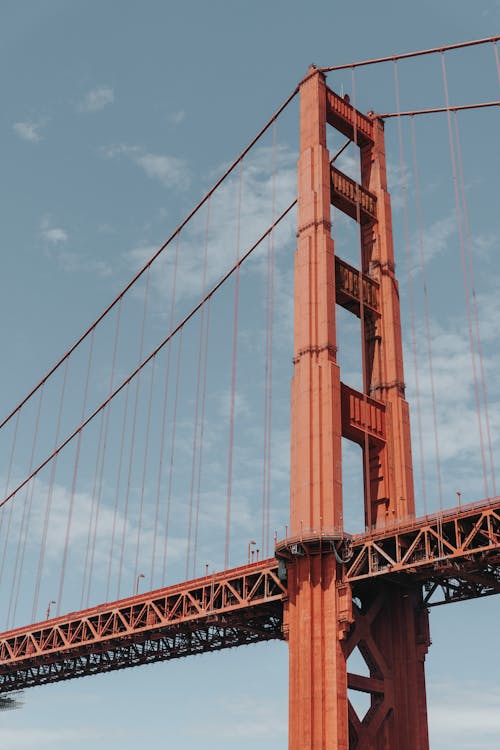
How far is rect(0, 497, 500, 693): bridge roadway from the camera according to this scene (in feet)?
147

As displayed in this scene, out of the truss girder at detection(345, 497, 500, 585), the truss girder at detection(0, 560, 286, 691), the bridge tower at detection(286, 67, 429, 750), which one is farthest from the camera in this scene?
the truss girder at detection(0, 560, 286, 691)

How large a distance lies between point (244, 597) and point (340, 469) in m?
8.96

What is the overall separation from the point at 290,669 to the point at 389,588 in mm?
6667

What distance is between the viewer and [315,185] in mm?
57562

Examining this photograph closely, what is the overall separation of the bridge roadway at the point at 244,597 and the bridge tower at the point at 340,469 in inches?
43.1

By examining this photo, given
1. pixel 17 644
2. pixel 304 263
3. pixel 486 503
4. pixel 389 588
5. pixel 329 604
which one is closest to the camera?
pixel 486 503

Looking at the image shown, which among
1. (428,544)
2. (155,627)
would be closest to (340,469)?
(428,544)

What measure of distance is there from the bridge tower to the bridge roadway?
1.09 metres

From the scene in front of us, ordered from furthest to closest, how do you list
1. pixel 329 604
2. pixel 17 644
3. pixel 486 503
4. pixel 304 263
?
pixel 17 644, pixel 304 263, pixel 329 604, pixel 486 503

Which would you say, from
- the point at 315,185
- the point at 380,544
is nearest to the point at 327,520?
the point at 380,544

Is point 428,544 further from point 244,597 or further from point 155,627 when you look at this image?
point 155,627

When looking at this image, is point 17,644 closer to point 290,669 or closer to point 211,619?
point 211,619

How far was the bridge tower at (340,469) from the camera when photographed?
46.5m

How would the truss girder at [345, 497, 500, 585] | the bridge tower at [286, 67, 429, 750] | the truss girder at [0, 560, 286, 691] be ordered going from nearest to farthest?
the truss girder at [345, 497, 500, 585] < the bridge tower at [286, 67, 429, 750] < the truss girder at [0, 560, 286, 691]
